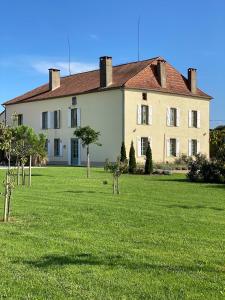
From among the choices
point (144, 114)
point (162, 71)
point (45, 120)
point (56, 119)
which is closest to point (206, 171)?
point (144, 114)

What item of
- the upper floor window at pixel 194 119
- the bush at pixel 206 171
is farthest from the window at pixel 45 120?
the bush at pixel 206 171

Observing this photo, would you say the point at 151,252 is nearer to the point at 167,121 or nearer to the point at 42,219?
the point at 42,219

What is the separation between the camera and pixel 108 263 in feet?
22.4

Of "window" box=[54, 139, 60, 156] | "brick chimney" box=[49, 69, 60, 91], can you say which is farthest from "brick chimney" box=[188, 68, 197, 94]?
"window" box=[54, 139, 60, 156]

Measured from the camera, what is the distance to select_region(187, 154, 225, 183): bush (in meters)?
25.3

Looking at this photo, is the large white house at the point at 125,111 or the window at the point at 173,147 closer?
the large white house at the point at 125,111

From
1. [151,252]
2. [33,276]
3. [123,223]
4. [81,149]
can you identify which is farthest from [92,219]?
[81,149]

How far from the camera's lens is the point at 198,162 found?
26641 mm

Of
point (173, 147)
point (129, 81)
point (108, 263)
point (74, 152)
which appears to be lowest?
point (108, 263)

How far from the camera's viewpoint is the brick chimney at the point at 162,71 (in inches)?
1710

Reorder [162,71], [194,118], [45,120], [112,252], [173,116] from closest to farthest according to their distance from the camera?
[112,252]
[162,71]
[173,116]
[194,118]
[45,120]

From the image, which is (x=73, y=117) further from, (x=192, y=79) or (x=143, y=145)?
(x=192, y=79)

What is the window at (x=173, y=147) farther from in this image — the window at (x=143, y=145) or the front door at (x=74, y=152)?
the front door at (x=74, y=152)

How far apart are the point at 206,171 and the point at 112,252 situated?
19074mm
